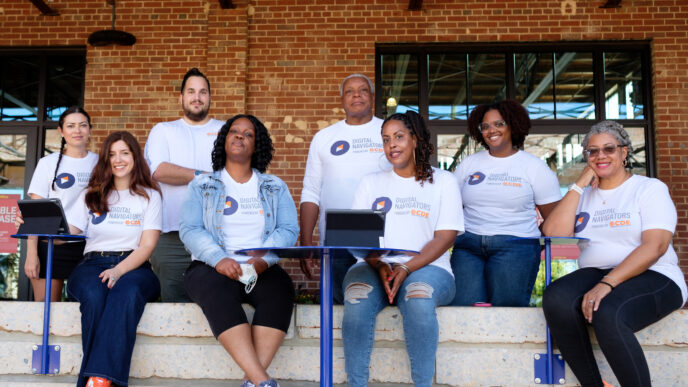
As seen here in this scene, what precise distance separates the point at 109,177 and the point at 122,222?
0.29 metres

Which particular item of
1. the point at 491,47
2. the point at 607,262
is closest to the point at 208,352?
the point at 607,262

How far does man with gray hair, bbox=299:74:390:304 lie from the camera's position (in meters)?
3.90

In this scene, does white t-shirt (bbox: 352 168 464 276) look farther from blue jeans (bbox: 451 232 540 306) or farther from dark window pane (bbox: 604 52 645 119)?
dark window pane (bbox: 604 52 645 119)

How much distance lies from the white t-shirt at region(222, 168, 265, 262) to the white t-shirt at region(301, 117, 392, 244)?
0.51 m

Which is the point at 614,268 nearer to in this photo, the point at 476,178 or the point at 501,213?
the point at 501,213

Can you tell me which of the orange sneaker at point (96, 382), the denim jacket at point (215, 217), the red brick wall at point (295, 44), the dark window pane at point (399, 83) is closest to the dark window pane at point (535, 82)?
the red brick wall at point (295, 44)

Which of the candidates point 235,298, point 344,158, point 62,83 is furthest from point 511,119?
point 62,83

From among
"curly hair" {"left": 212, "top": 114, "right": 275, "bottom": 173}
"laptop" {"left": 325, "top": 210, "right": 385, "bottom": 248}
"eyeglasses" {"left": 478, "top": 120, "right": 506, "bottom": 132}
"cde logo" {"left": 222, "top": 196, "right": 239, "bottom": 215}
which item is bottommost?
"laptop" {"left": 325, "top": 210, "right": 385, "bottom": 248}

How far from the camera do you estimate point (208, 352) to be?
3.39 m

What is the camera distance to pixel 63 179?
3969mm

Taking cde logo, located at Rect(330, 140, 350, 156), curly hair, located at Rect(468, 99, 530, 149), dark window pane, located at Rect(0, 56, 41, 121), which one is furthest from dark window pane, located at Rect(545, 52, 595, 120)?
dark window pane, located at Rect(0, 56, 41, 121)

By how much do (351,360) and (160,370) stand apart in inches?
43.1

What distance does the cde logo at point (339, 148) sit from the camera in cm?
397

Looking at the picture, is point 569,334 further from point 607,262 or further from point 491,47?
point 491,47
